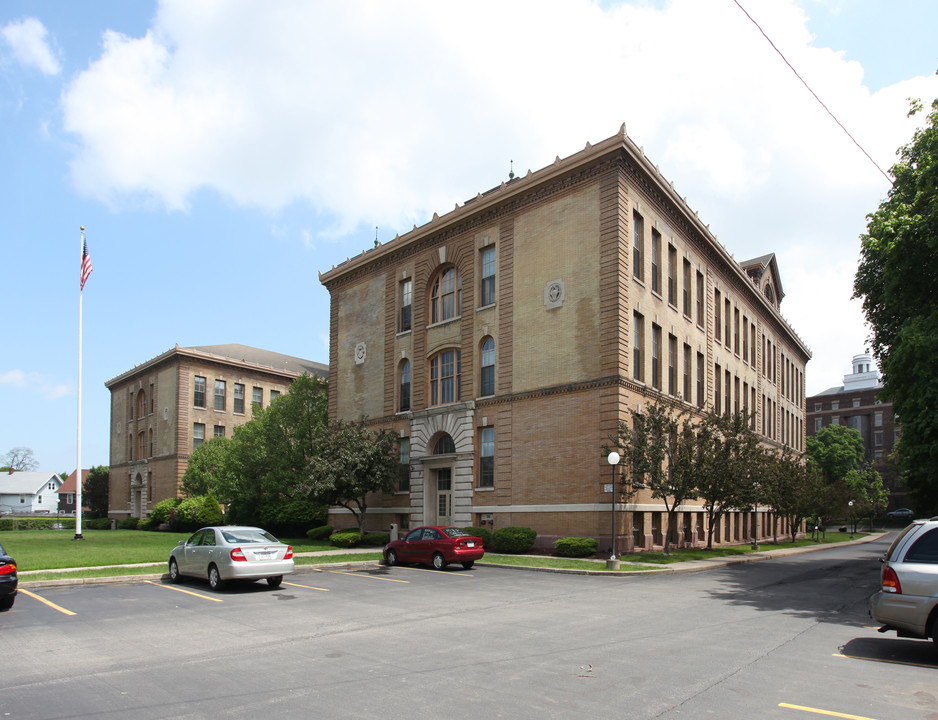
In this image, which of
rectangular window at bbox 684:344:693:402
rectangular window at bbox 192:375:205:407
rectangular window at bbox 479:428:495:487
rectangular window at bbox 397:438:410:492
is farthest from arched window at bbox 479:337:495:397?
rectangular window at bbox 192:375:205:407

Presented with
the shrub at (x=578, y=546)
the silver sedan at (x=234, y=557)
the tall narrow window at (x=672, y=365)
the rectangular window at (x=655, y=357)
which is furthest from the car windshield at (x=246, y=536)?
the tall narrow window at (x=672, y=365)

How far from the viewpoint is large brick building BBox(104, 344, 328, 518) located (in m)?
67.8

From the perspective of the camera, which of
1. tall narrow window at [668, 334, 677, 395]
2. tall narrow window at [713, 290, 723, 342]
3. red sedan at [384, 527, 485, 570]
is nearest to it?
red sedan at [384, 527, 485, 570]

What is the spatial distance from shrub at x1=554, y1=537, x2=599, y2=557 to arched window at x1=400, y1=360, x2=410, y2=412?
553 inches

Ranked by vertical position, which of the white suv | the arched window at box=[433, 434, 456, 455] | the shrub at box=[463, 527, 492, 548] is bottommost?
Result: the shrub at box=[463, 527, 492, 548]

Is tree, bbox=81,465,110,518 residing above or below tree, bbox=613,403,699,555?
below

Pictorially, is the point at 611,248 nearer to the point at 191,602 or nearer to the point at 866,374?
the point at 191,602

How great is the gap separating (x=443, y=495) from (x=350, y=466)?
5.06m

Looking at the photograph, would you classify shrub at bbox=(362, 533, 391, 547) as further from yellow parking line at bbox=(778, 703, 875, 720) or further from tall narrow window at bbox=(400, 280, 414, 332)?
yellow parking line at bbox=(778, 703, 875, 720)

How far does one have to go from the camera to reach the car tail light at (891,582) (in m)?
10.3

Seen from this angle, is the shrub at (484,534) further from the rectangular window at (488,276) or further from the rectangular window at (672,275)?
the rectangular window at (672,275)

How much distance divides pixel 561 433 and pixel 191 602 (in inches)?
702

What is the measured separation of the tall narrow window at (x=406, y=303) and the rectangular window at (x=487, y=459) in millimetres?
8930

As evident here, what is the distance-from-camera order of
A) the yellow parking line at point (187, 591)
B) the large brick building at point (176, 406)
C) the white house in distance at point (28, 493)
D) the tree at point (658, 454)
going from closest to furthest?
1. the yellow parking line at point (187, 591)
2. the tree at point (658, 454)
3. the large brick building at point (176, 406)
4. the white house in distance at point (28, 493)
